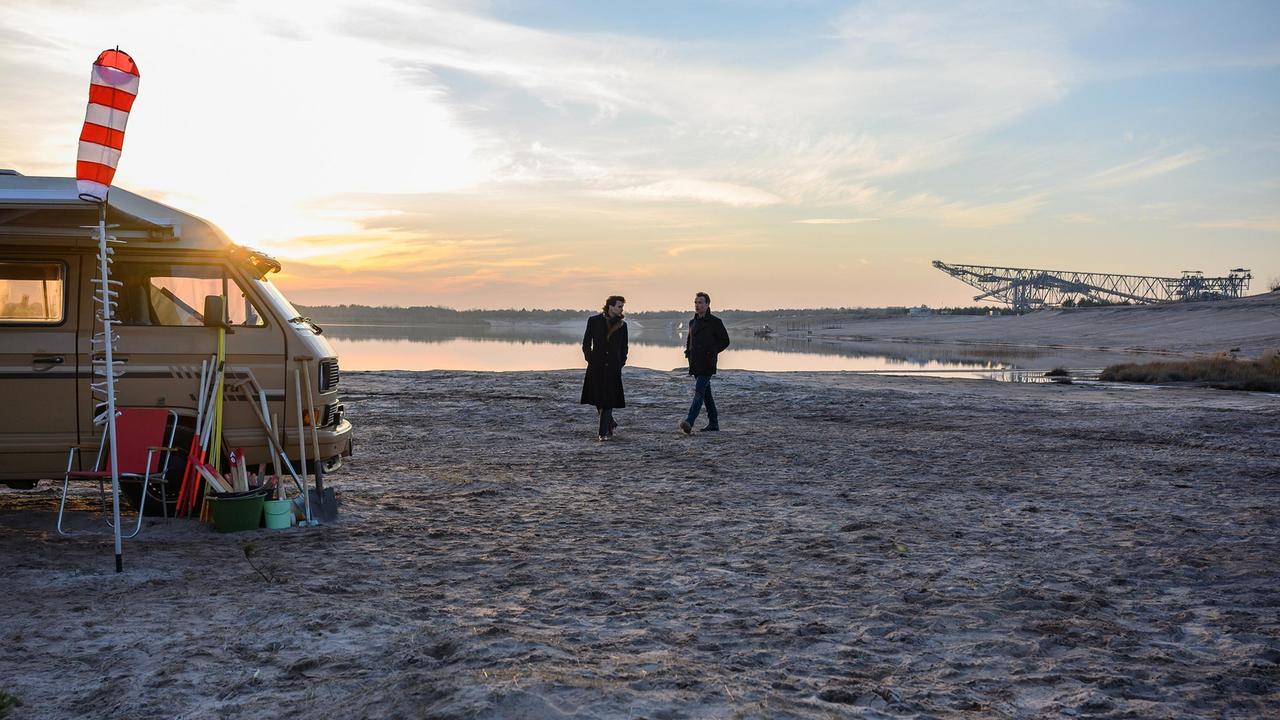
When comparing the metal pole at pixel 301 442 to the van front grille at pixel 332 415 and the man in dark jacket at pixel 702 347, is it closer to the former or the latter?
the van front grille at pixel 332 415

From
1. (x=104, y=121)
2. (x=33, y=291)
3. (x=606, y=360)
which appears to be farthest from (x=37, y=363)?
(x=606, y=360)

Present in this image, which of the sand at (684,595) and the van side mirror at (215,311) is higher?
the van side mirror at (215,311)

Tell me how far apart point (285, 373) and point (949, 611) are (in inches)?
213

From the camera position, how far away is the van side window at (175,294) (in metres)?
7.21

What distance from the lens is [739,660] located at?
13.5 ft

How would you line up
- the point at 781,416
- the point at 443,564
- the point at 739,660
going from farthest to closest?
the point at 781,416, the point at 443,564, the point at 739,660

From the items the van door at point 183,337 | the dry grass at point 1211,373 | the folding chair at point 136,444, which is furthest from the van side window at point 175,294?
the dry grass at point 1211,373

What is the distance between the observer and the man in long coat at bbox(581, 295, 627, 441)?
12086 mm

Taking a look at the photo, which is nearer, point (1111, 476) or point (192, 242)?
point (192, 242)

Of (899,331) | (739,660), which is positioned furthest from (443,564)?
(899,331)

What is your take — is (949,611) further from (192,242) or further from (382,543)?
(192,242)

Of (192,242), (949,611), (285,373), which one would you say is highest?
(192,242)

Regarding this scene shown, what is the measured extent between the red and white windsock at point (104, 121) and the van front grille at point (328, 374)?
242 centimetres

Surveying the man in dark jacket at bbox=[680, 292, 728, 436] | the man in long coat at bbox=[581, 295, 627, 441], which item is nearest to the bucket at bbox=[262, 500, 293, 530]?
the man in long coat at bbox=[581, 295, 627, 441]
